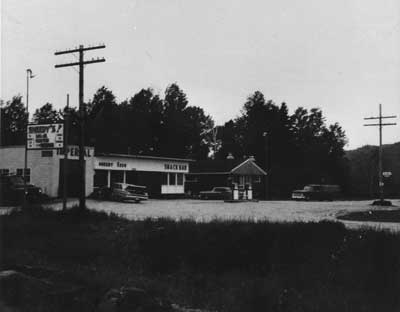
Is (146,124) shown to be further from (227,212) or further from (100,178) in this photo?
(227,212)

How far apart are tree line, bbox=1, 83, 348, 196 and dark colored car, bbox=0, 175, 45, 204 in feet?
135

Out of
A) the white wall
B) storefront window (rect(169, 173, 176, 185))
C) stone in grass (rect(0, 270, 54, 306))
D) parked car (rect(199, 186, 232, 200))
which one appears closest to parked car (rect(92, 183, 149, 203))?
the white wall

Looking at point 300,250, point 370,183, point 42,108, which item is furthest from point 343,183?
point 300,250

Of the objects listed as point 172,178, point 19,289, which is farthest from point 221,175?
point 19,289

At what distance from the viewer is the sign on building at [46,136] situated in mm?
27031

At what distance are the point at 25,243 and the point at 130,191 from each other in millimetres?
20032

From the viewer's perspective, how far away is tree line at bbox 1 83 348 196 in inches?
3236

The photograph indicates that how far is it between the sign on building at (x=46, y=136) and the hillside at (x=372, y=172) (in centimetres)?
6525

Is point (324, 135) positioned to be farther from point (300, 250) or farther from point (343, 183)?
point (300, 250)

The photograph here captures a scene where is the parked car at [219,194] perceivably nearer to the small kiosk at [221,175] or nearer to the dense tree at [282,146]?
the small kiosk at [221,175]

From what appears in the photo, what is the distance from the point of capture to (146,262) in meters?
18.2

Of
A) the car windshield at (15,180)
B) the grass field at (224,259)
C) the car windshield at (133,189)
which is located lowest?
the grass field at (224,259)

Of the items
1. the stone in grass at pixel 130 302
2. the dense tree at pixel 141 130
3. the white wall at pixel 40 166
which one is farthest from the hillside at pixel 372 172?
the stone in grass at pixel 130 302

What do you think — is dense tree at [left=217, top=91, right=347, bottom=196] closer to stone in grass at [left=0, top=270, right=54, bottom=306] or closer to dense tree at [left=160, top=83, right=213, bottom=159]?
dense tree at [left=160, top=83, right=213, bottom=159]
